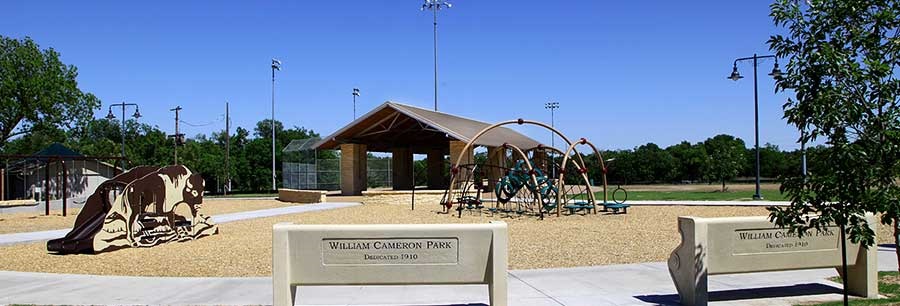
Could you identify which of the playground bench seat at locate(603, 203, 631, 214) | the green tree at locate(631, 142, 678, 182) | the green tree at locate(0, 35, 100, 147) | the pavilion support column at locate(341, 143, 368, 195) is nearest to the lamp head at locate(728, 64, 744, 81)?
the playground bench seat at locate(603, 203, 631, 214)

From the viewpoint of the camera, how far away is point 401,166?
45.5 meters

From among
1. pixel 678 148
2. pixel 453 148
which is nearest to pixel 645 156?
pixel 678 148

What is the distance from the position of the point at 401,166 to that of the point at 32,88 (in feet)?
68.8

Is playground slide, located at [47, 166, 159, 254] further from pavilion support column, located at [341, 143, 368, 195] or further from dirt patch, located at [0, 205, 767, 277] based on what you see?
pavilion support column, located at [341, 143, 368, 195]

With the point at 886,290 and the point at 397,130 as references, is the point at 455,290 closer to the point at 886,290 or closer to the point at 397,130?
the point at 886,290

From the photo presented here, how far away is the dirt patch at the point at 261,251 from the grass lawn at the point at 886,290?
2949 millimetres

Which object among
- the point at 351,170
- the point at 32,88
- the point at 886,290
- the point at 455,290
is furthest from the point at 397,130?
the point at 886,290

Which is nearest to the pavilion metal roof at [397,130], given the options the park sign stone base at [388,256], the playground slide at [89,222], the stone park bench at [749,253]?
the playground slide at [89,222]

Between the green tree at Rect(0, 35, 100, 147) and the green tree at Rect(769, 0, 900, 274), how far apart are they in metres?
34.8

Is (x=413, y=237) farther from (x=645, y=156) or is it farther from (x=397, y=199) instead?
(x=645, y=156)

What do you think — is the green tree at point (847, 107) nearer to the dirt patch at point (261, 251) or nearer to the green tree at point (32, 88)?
the dirt patch at point (261, 251)

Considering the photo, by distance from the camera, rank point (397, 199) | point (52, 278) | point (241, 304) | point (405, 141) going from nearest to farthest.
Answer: point (241, 304) < point (52, 278) < point (397, 199) < point (405, 141)

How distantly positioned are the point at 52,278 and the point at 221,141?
8387 cm

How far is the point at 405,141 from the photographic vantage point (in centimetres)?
4425
